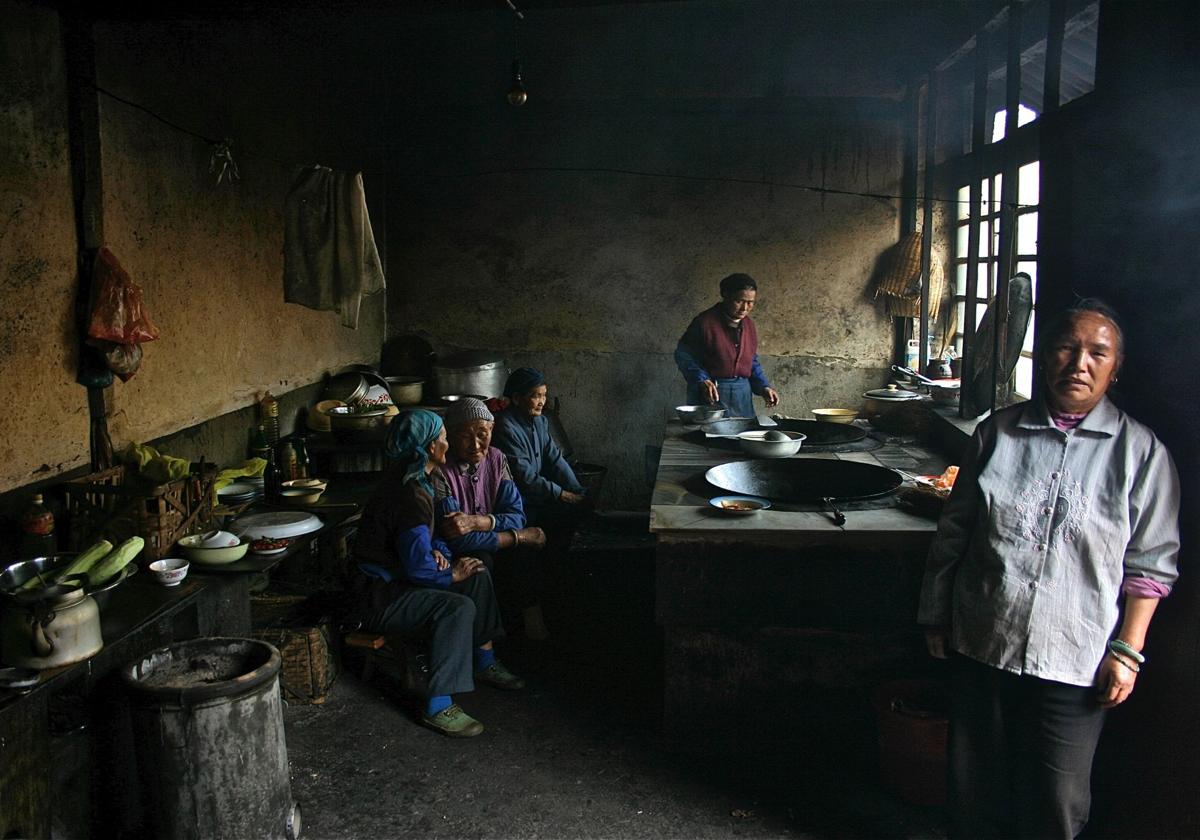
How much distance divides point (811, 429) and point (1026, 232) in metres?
1.77

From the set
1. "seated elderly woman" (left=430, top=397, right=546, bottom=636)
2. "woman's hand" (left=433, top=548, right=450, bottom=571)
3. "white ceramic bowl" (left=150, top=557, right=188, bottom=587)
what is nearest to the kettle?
"white ceramic bowl" (left=150, top=557, right=188, bottom=587)

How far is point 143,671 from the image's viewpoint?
3365mm

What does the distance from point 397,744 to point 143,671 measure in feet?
4.23

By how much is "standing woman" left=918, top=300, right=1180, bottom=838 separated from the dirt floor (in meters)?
0.86

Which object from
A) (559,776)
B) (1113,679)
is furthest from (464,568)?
(1113,679)

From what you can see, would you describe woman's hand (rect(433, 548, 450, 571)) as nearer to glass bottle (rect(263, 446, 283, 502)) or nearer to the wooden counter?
the wooden counter

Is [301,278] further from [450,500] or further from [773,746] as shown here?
[773,746]

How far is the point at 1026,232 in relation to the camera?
229 inches

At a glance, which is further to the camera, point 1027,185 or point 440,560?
point 1027,185

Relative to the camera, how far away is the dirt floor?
11.8 ft

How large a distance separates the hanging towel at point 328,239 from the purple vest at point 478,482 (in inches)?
62.0

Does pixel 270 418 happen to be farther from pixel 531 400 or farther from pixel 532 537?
pixel 532 537

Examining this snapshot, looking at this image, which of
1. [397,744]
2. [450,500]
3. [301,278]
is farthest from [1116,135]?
[301,278]

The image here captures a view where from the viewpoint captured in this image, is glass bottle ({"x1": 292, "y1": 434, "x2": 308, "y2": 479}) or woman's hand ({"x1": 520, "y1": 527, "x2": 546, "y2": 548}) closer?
woman's hand ({"x1": 520, "y1": 527, "x2": 546, "y2": 548})
